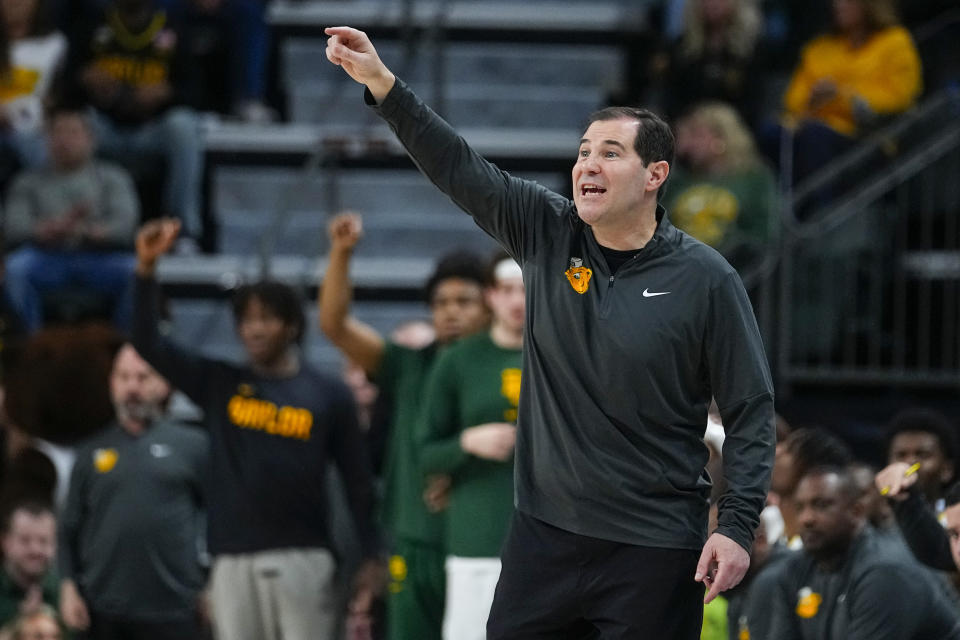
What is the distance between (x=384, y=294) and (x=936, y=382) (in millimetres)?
3122

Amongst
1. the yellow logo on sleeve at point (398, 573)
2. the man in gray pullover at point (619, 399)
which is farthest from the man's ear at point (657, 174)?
the yellow logo on sleeve at point (398, 573)

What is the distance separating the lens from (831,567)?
5.13m

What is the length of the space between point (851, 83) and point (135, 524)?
4854mm

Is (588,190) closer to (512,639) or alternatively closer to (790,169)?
(512,639)

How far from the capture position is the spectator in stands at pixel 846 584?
191 inches

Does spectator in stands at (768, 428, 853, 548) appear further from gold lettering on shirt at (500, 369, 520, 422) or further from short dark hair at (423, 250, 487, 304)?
short dark hair at (423, 250, 487, 304)

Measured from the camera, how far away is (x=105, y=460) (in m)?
7.24

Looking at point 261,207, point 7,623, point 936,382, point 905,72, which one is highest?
point 905,72

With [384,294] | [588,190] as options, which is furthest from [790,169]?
[588,190]

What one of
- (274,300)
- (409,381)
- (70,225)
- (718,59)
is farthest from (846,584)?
(70,225)

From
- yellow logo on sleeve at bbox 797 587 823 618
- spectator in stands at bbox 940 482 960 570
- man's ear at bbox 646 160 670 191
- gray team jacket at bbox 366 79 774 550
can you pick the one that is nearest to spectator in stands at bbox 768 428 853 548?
yellow logo on sleeve at bbox 797 587 823 618

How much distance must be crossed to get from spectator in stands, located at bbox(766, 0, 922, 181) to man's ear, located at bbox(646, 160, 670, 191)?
5429 millimetres

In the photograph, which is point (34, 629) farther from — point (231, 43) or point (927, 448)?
point (231, 43)

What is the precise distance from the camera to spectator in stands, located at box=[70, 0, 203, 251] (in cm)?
1006
